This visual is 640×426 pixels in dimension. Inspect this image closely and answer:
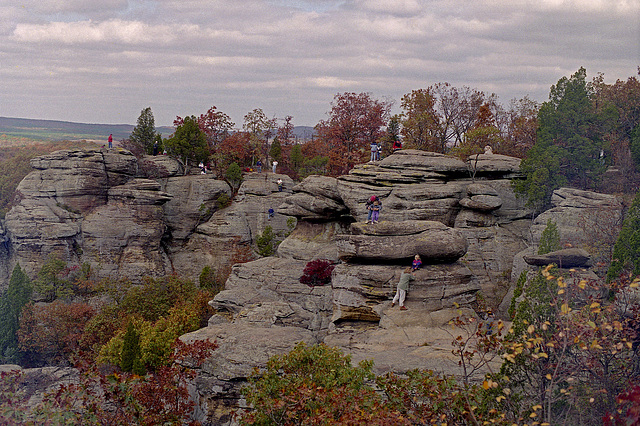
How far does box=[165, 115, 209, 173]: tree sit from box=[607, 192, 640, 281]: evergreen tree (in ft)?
124

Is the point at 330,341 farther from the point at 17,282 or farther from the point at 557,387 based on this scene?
the point at 17,282

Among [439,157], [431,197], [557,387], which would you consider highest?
[439,157]

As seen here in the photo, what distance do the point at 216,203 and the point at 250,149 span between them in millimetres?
7809

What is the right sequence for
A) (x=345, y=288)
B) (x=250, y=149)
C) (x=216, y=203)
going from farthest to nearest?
(x=250, y=149) → (x=216, y=203) → (x=345, y=288)

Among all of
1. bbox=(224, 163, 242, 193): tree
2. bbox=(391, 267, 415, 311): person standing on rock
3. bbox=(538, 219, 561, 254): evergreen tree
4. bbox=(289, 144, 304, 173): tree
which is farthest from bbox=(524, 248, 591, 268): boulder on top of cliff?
bbox=(289, 144, 304, 173): tree

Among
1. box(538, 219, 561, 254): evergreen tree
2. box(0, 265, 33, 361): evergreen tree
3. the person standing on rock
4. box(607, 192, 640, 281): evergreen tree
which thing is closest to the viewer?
box(607, 192, 640, 281): evergreen tree

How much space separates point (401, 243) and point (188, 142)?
30843mm

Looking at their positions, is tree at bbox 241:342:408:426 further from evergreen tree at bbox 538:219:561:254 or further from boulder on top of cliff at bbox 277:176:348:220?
boulder on top of cliff at bbox 277:176:348:220

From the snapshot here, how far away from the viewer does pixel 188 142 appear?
4753cm

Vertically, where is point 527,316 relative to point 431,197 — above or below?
below

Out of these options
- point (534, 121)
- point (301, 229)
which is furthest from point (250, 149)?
point (534, 121)

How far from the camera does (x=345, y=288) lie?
920 inches

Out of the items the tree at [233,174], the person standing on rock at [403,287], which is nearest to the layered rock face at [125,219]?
the tree at [233,174]

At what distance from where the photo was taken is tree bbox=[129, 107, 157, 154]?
1956 inches
